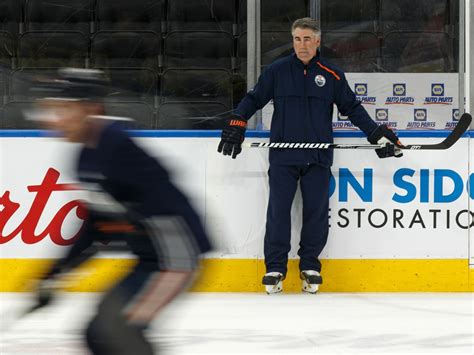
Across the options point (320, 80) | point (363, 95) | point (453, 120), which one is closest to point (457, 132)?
point (453, 120)

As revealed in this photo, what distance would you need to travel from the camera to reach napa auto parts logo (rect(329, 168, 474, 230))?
579 cm

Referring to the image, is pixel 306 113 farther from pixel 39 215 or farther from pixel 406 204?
pixel 39 215

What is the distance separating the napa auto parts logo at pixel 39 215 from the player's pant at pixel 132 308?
309 centimetres

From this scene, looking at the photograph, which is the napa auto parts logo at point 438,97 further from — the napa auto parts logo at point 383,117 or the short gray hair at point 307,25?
the short gray hair at point 307,25

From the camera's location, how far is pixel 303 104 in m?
5.65

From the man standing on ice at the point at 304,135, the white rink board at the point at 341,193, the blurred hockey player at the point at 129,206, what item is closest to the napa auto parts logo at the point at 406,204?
the white rink board at the point at 341,193

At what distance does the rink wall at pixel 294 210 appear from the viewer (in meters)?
5.71

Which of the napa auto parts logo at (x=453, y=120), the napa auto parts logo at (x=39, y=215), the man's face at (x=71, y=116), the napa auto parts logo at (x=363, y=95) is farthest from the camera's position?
the napa auto parts logo at (x=363, y=95)

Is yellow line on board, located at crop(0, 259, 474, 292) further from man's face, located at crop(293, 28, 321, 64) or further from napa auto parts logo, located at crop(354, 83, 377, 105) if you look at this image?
man's face, located at crop(293, 28, 321, 64)

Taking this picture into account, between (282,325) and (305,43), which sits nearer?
(282,325)

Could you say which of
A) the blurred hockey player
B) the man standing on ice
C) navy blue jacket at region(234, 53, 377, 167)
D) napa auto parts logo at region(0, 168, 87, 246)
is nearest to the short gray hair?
the man standing on ice

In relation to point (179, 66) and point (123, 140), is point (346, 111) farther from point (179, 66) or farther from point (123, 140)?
point (123, 140)

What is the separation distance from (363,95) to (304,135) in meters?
0.57

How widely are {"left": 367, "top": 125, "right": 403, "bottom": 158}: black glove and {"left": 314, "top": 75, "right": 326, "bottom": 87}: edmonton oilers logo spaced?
0.36 m
